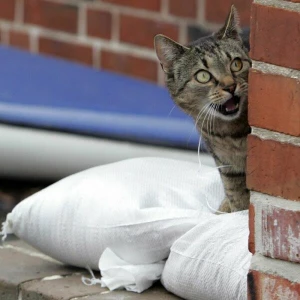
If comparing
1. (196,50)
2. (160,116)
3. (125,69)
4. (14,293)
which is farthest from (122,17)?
(14,293)

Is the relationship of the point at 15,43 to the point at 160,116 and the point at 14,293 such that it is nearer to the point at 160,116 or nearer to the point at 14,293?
the point at 160,116

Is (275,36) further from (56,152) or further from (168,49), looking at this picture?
(56,152)

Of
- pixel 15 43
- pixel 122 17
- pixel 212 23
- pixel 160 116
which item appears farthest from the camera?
pixel 15 43

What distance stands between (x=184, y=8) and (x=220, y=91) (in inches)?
78.6

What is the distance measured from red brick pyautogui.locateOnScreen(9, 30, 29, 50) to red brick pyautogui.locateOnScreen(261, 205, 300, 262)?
11.1ft

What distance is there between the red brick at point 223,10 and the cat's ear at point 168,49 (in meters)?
1.59

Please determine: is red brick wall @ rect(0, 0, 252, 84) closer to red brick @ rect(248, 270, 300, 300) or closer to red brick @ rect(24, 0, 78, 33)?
red brick @ rect(24, 0, 78, 33)

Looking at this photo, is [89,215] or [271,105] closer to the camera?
[271,105]

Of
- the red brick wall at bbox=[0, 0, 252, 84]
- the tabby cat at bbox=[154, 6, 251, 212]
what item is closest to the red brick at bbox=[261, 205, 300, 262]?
the tabby cat at bbox=[154, 6, 251, 212]

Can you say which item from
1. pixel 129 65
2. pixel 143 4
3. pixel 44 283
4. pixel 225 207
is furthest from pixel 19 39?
pixel 44 283

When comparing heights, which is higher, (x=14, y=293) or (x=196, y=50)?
(x=196, y=50)

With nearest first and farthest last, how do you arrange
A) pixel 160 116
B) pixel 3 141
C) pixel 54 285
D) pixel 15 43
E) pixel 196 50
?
pixel 54 285 → pixel 196 50 → pixel 3 141 → pixel 160 116 → pixel 15 43

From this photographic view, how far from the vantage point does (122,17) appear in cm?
449

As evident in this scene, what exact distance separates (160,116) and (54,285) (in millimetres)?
1379
